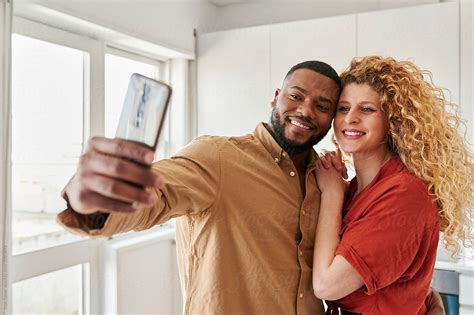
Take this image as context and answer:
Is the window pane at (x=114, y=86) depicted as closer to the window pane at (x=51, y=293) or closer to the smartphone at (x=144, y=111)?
the window pane at (x=51, y=293)

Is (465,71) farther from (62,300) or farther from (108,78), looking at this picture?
(62,300)

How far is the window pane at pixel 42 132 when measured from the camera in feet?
5.52

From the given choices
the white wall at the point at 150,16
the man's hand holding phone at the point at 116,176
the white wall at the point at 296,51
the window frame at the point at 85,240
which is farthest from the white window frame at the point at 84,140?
the man's hand holding phone at the point at 116,176

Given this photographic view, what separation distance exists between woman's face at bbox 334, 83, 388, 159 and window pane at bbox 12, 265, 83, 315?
134 cm

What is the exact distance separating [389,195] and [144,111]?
28.0 inches

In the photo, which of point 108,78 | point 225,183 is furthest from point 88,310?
point 225,183

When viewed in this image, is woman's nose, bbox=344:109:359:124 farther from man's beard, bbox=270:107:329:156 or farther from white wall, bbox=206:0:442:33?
white wall, bbox=206:0:442:33

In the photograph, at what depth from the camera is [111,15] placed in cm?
202

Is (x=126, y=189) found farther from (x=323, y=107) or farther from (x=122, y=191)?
(x=323, y=107)

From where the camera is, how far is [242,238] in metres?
1.00

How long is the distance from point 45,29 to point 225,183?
1204 millimetres

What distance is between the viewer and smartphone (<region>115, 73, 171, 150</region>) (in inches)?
17.2

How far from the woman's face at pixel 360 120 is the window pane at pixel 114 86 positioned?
109cm

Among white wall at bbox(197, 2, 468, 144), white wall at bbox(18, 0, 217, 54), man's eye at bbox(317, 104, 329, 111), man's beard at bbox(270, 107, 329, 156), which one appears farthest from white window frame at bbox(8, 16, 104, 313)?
man's eye at bbox(317, 104, 329, 111)
